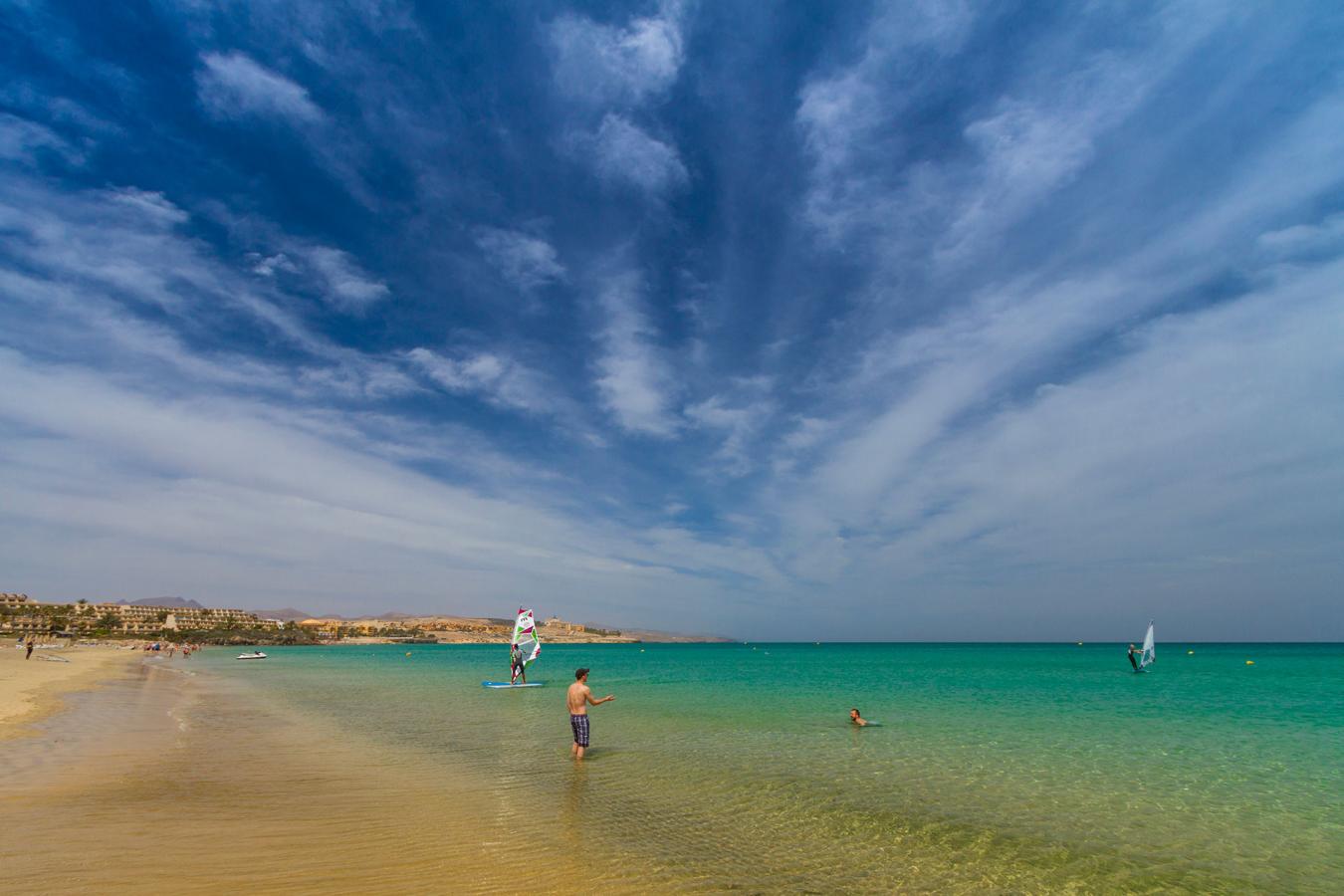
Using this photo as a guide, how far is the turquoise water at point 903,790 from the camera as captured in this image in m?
9.11

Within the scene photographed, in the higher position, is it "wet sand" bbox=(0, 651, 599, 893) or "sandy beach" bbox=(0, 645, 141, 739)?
"wet sand" bbox=(0, 651, 599, 893)

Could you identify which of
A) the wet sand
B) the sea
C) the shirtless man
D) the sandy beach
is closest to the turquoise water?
the sea

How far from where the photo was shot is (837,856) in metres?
9.40

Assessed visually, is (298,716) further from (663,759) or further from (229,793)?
(663,759)

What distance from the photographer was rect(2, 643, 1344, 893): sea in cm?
850

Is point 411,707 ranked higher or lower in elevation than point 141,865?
lower

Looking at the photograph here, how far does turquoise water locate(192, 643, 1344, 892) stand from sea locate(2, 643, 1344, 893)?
0.07 metres

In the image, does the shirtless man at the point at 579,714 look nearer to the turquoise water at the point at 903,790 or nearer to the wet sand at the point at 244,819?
the turquoise water at the point at 903,790

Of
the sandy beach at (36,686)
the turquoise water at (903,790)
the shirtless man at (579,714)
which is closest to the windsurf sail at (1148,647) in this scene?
the turquoise water at (903,790)

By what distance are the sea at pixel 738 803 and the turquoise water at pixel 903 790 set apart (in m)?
0.07

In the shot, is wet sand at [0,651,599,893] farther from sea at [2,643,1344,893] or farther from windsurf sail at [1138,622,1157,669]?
windsurf sail at [1138,622,1157,669]

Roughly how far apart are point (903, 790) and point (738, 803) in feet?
12.6

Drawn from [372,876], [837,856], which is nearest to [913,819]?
[837,856]

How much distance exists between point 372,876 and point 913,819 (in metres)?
8.91
